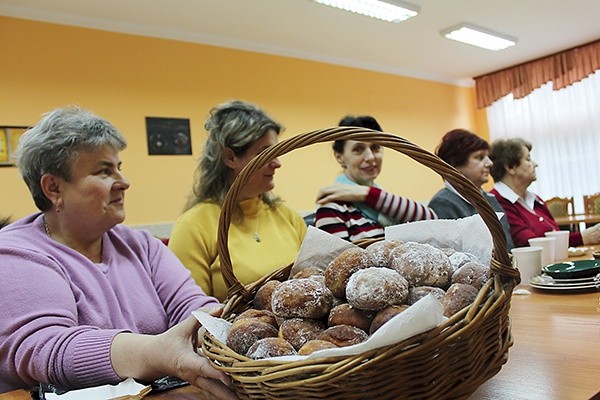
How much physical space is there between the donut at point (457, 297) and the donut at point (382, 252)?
0.13 metres

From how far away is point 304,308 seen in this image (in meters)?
0.71

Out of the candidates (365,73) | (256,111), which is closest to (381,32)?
(365,73)

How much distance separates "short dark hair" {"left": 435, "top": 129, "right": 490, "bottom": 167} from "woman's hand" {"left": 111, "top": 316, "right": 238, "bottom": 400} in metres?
2.16

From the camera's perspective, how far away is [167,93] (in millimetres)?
4062

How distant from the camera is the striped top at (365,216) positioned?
2.11m

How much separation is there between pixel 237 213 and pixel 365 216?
675 mm

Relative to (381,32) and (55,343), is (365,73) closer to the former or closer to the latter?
(381,32)

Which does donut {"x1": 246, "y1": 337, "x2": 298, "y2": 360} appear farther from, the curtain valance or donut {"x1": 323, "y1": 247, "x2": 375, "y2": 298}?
the curtain valance

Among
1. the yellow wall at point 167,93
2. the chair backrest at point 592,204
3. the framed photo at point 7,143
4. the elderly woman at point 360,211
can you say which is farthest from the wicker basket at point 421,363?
the chair backrest at point 592,204

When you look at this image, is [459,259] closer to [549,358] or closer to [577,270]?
[549,358]

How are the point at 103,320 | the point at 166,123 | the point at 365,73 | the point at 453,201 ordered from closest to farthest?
the point at 103,320 → the point at 453,201 → the point at 166,123 → the point at 365,73

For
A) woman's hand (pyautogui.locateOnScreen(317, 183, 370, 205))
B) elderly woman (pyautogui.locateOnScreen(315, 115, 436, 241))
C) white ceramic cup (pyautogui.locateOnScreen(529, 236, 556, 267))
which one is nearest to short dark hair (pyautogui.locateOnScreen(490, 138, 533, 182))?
elderly woman (pyautogui.locateOnScreen(315, 115, 436, 241))

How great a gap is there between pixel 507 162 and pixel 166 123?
255cm

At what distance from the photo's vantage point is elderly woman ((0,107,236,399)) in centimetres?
90
